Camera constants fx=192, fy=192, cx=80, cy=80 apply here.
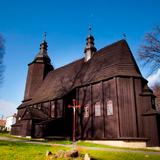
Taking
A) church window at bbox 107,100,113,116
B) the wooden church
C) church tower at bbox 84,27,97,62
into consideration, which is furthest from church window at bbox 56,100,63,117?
church tower at bbox 84,27,97,62

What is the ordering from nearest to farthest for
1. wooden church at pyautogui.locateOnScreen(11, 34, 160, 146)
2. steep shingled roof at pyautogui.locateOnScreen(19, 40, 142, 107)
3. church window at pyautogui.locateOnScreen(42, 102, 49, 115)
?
wooden church at pyautogui.locateOnScreen(11, 34, 160, 146) < steep shingled roof at pyautogui.locateOnScreen(19, 40, 142, 107) < church window at pyautogui.locateOnScreen(42, 102, 49, 115)

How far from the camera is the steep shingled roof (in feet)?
66.8

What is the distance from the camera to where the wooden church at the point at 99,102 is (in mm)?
17734

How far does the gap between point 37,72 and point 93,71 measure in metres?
15.1

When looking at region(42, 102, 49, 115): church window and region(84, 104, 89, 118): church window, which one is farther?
region(42, 102, 49, 115): church window

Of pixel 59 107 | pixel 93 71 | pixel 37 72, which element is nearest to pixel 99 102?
pixel 93 71

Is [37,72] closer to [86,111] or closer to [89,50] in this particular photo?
[89,50]

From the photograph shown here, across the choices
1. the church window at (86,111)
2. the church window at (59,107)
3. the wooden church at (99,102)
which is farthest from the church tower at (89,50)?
the church window at (86,111)

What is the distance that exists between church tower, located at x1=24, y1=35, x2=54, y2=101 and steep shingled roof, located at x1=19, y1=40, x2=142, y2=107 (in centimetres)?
181

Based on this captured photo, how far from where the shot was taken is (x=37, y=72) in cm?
3503

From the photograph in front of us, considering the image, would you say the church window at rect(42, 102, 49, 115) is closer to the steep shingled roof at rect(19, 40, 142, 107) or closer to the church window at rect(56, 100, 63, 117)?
the steep shingled roof at rect(19, 40, 142, 107)

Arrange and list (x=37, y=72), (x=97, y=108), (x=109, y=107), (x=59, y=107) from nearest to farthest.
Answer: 1. (x=109, y=107)
2. (x=97, y=108)
3. (x=59, y=107)
4. (x=37, y=72)

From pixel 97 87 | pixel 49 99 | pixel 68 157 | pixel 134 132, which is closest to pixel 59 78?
pixel 49 99

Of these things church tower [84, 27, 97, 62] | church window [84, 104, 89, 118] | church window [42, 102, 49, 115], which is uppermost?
church tower [84, 27, 97, 62]
